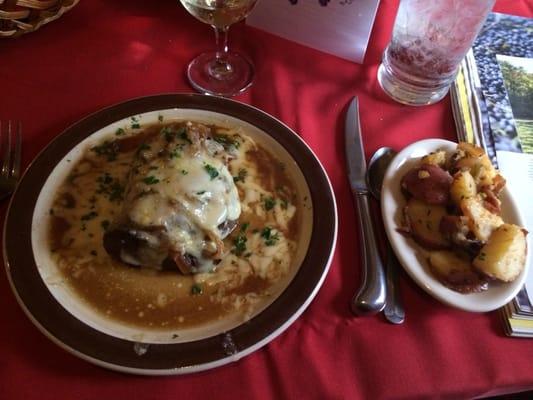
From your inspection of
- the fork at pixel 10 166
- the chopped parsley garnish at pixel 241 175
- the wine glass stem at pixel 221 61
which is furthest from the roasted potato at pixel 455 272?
the fork at pixel 10 166

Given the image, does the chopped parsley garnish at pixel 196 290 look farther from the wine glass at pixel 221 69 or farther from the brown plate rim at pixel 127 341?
the wine glass at pixel 221 69

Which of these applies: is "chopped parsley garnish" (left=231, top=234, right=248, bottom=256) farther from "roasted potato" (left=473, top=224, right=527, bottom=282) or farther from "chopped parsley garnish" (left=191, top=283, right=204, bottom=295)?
"roasted potato" (left=473, top=224, right=527, bottom=282)

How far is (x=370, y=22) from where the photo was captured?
127cm

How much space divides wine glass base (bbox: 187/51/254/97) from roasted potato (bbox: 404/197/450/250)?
566 mm

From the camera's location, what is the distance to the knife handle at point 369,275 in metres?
0.89

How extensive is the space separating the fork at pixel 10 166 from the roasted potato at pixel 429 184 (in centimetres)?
81

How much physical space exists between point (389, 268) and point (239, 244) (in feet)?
0.98

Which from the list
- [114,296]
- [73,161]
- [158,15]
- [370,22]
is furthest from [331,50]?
[114,296]

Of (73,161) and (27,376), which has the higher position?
(73,161)

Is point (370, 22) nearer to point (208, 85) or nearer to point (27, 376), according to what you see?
point (208, 85)

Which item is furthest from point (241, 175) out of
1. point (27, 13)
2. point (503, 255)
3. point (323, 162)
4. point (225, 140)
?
point (27, 13)

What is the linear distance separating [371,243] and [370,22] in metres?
0.63

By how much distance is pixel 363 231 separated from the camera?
999mm

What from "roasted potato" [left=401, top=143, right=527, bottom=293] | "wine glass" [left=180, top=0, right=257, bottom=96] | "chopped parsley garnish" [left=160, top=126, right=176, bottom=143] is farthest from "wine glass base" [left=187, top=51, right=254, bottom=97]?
"roasted potato" [left=401, top=143, right=527, bottom=293]
